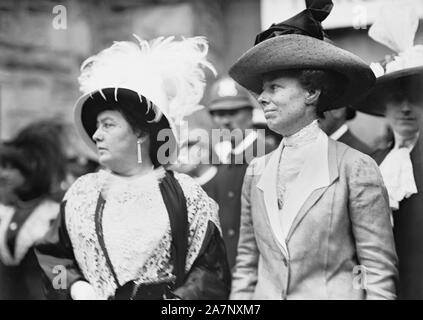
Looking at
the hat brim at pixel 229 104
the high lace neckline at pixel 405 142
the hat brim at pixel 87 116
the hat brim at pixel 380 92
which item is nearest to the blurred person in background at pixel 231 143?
the hat brim at pixel 229 104

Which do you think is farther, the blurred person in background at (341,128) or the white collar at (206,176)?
the white collar at (206,176)

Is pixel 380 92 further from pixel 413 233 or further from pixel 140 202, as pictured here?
pixel 140 202

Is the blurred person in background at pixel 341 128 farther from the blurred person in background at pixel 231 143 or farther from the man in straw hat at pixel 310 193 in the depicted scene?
the blurred person in background at pixel 231 143

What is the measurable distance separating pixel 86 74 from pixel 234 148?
79cm

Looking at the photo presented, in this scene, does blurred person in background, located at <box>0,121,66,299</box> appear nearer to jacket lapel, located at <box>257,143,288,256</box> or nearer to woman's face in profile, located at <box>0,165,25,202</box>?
woman's face in profile, located at <box>0,165,25,202</box>

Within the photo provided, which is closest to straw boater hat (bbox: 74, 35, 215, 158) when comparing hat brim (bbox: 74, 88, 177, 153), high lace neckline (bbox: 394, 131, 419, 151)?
hat brim (bbox: 74, 88, 177, 153)

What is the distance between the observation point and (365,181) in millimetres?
2758

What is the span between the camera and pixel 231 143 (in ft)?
10.5

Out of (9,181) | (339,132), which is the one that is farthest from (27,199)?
(339,132)

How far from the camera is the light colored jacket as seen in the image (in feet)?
8.99

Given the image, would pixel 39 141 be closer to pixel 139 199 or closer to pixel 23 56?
pixel 23 56

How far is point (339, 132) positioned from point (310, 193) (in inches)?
14.4

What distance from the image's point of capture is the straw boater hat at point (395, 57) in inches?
116

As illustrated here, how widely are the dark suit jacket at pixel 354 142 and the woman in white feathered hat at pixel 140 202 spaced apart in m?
0.66
